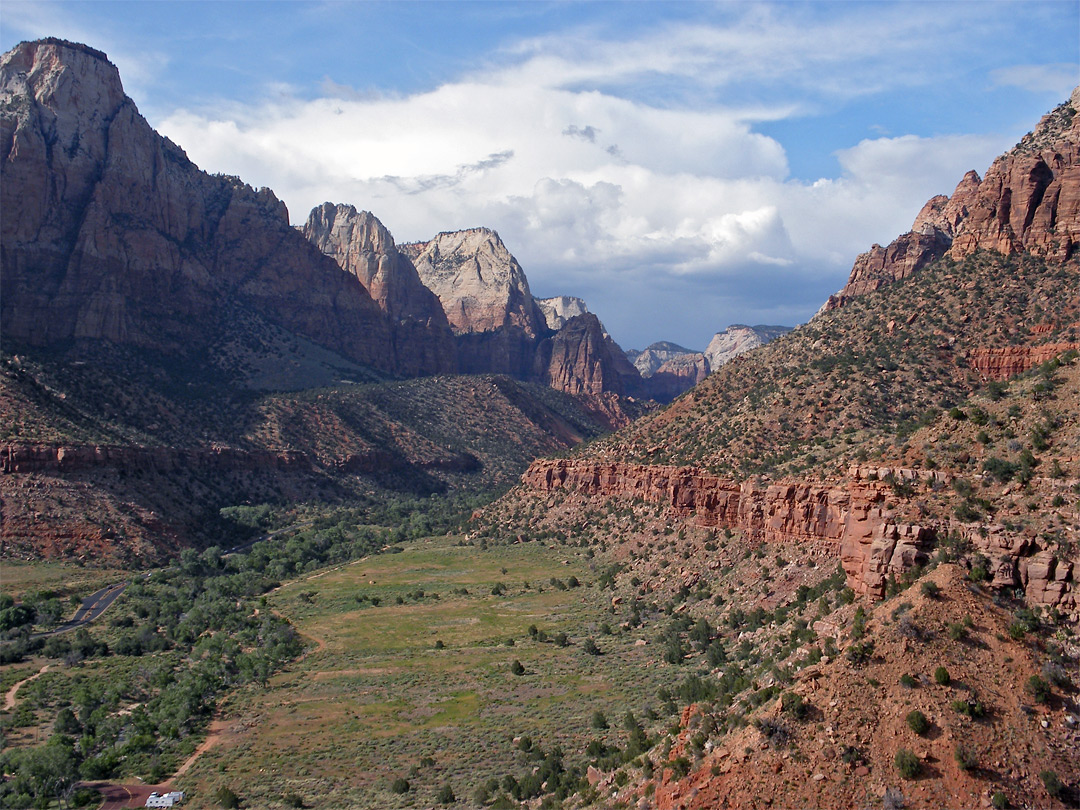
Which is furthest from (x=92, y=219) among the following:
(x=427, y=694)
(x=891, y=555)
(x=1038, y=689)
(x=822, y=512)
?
(x=1038, y=689)

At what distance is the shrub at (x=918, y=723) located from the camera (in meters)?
19.9

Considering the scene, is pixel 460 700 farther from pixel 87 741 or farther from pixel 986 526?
pixel 986 526

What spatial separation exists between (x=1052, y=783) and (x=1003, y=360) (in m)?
45.3

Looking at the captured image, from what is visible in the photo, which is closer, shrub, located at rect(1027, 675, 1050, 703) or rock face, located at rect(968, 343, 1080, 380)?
shrub, located at rect(1027, 675, 1050, 703)

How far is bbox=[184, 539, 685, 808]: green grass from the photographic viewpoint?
33938 mm

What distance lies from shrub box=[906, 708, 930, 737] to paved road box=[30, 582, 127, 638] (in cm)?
5430

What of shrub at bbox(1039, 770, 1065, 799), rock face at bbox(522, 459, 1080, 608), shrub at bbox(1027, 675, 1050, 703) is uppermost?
rock face at bbox(522, 459, 1080, 608)

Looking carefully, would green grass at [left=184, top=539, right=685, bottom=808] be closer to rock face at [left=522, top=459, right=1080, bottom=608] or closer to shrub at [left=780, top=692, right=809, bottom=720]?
rock face at [left=522, top=459, right=1080, bottom=608]

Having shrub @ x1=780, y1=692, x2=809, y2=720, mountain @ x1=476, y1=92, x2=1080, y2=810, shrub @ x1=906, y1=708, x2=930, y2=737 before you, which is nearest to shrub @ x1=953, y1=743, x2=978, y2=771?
mountain @ x1=476, y1=92, x2=1080, y2=810

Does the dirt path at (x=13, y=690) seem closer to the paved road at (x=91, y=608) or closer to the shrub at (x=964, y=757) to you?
the paved road at (x=91, y=608)

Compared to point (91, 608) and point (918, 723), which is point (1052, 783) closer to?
point (918, 723)

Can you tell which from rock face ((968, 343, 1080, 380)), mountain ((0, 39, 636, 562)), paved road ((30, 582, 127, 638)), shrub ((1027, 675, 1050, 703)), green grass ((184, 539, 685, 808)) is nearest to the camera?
shrub ((1027, 675, 1050, 703))

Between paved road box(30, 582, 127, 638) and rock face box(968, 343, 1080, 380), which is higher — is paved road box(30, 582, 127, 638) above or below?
below

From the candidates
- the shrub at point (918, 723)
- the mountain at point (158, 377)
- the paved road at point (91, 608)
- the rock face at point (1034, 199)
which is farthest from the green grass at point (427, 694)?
the rock face at point (1034, 199)
